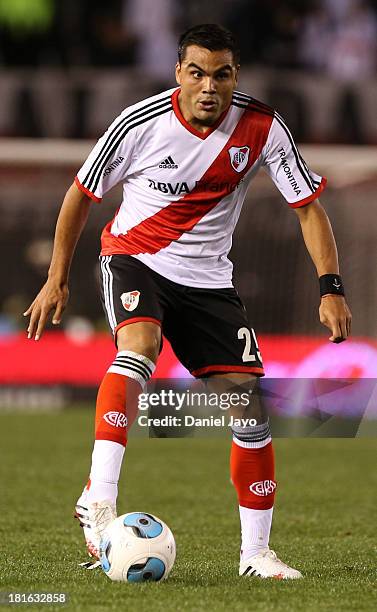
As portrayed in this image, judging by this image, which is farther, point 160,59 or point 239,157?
point 160,59

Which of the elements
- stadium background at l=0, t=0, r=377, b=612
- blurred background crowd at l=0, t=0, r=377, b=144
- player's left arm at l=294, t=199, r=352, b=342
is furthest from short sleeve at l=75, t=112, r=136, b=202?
blurred background crowd at l=0, t=0, r=377, b=144

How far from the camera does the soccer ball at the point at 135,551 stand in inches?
168

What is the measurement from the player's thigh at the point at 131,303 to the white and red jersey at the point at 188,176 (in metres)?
0.07

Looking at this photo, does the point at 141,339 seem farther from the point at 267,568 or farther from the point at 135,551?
the point at 267,568

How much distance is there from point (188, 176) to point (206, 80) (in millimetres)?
376

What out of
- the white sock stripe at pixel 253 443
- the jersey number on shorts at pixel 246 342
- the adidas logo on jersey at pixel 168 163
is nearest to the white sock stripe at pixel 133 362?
the jersey number on shorts at pixel 246 342

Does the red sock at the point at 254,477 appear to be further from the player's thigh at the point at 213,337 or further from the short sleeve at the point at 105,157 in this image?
the short sleeve at the point at 105,157

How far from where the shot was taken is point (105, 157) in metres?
4.64

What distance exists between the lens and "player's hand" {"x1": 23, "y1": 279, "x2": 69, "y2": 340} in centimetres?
454

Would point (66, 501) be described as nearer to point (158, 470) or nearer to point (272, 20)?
point (158, 470)

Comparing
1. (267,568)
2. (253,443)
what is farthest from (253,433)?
(267,568)

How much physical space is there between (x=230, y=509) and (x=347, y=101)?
8.22m

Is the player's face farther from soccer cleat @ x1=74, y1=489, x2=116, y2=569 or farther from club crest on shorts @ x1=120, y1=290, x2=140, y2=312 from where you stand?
soccer cleat @ x1=74, y1=489, x2=116, y2=569

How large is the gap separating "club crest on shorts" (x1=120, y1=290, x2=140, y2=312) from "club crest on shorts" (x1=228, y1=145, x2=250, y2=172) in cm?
62
